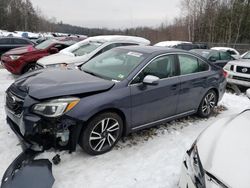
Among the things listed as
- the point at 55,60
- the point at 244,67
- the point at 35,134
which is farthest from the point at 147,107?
the point at 244,67

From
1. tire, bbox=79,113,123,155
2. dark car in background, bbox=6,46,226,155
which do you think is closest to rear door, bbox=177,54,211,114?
dark car in background, bbox=6,46,226,155

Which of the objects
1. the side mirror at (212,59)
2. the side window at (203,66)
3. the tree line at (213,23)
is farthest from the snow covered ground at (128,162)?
the tree line at (213,23)

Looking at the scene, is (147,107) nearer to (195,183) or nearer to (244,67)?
(195,183)

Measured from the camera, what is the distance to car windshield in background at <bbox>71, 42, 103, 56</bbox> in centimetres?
766

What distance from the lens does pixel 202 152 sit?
222cm

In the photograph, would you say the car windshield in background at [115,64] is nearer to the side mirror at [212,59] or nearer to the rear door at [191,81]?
the rear door at [191,81]

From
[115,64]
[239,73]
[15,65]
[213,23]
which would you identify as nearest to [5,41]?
[15,65]

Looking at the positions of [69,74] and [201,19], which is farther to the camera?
[201,19]

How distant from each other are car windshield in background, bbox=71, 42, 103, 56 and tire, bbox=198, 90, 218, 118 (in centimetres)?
395

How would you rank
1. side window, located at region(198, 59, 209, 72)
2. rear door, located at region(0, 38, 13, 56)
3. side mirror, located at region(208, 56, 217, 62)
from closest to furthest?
side window, located at region(198, 59, 209, 72)
side mirror, located at region(208, 56, 217, 62)
rear door, located at region(0, 38, 13, 56)

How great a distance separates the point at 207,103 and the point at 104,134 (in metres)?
2.75

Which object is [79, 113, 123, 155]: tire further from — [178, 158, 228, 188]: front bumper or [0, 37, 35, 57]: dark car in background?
[0, 37, 35, 57]: dark car in background

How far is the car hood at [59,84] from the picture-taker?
10.5 ft

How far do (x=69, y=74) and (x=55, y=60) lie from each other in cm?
350
